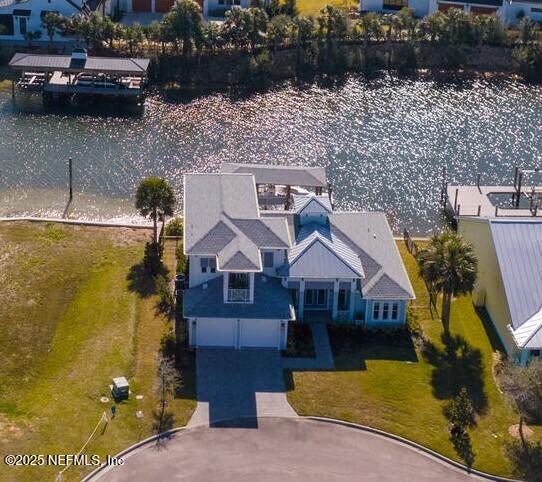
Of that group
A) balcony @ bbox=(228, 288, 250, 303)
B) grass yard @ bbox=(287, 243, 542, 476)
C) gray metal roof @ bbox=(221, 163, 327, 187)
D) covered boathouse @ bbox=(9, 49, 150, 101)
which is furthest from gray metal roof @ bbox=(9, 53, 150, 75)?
grass yard @ bbox=(287, 243, 542, 476)

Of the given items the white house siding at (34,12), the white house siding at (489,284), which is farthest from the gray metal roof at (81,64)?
the white house siding at (489,284)

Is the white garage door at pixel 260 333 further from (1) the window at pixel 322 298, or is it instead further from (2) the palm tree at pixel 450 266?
(2) the palm tree at pixel 450 266

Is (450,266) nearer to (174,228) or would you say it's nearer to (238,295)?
(238,295)

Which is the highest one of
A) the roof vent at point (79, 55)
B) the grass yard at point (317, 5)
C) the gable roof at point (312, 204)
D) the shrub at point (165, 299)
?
the grass yard at point (317, 5)

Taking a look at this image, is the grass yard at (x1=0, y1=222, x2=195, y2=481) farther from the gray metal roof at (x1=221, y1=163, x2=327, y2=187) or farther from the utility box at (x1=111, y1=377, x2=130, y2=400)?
the gray metal roof at (x1=221, y1=163, x2=327, y2=187)

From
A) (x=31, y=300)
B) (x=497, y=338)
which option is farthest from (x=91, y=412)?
(x=497, y=338)
